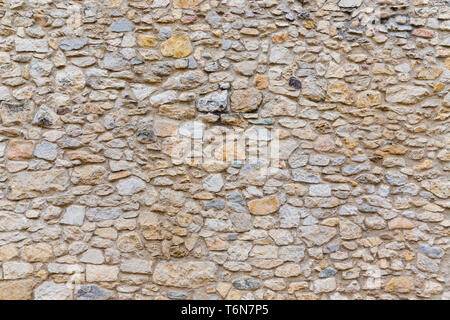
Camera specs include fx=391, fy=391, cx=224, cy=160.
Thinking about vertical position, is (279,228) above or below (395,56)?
below

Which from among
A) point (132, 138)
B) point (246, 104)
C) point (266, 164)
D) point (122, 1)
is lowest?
point (266, 164)

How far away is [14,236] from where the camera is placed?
3006mm

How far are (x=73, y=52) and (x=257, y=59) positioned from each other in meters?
1.49

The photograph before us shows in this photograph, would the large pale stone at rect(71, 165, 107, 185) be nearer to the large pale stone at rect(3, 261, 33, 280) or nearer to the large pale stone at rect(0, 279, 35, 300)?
the large pale stone at rect(3, 261, 33, 280)

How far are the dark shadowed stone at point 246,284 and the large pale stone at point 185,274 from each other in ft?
0.60

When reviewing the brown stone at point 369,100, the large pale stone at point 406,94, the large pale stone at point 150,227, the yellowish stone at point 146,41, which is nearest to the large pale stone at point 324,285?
the large pale stone at point 150,227

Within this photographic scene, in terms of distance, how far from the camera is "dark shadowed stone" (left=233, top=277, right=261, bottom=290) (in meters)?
3.04

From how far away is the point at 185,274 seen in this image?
304 centimetres

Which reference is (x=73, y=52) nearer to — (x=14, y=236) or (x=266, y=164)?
(x=14, y=236)

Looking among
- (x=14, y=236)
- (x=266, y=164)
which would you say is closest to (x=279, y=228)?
(x=266, y=164)

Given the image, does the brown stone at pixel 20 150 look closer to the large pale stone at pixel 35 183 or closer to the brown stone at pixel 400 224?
the large pale stone at pixel 35 183

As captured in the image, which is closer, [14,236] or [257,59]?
[14,236]

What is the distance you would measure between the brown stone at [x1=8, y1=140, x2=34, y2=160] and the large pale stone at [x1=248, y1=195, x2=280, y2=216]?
178 cm

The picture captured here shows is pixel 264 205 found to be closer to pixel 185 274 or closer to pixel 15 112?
pixel 185 274
